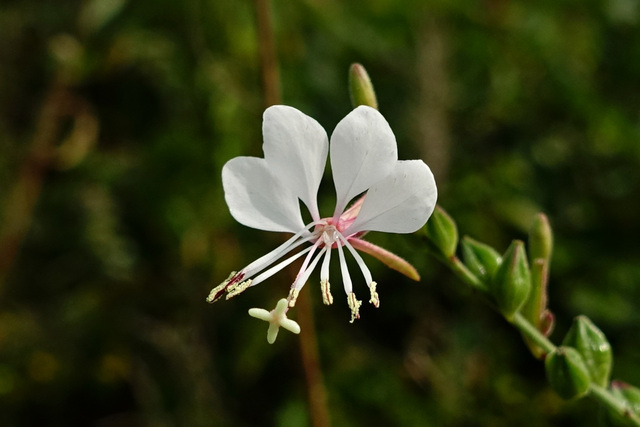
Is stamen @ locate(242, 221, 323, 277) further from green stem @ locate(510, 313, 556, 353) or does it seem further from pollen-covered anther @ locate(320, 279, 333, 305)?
green stem @ locate(510, 313, 556, 353)

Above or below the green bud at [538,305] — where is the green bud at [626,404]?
below

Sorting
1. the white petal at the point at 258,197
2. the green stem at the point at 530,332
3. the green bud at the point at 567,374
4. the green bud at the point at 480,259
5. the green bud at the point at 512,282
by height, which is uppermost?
the white petal at the point at 258,197

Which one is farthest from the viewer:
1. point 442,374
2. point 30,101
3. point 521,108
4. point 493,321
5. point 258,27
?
point 30,101

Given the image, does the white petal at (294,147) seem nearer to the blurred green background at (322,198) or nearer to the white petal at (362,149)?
the white petal at (362,149)

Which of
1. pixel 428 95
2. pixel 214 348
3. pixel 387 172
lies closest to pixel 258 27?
pixel 428 95

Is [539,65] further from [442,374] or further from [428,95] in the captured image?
[442,374]

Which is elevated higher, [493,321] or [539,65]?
[539,65]

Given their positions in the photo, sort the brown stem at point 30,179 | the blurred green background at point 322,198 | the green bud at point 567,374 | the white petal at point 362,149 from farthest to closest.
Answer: the brown stem at point 30,179 → the blurred green background at point 322,198 → the green bud at point 567,374 → the white petal at point 362,149

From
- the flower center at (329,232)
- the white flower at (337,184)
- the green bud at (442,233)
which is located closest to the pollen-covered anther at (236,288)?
the white flower at (337,184)
